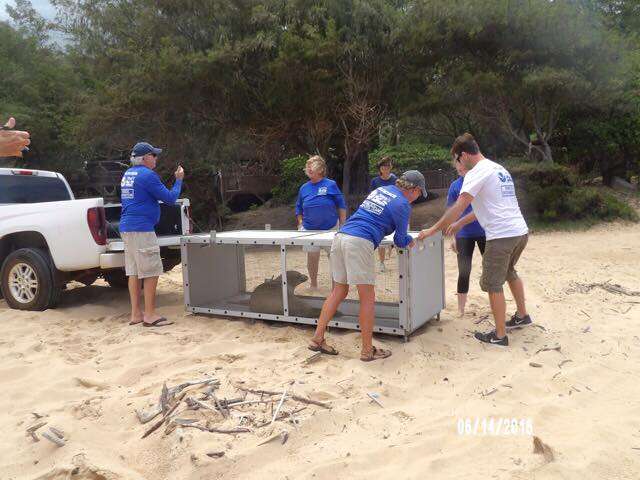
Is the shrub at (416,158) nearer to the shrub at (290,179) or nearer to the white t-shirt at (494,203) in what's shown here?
the shrub at (290,179)

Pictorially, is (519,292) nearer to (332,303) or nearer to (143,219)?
(332,303)

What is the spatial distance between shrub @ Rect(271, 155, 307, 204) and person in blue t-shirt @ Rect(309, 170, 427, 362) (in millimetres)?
17407

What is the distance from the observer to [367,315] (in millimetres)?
4637

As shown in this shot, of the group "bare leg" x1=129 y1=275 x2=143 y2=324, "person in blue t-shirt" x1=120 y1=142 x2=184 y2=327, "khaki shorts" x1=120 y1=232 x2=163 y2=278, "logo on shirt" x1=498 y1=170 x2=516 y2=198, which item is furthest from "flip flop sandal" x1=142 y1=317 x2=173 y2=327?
"logo on shirt" x1=498 y1=170 x2=516 y2=198

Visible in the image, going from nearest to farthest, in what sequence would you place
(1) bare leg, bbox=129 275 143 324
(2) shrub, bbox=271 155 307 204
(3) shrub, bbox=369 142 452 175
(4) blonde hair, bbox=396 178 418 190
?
(4) blonde hair, bbox=396 178 418 190 → (1) bare leg, bbox=129 275 143 324 → (3) shrub, bbox=369 142 452 175 → (2) shrub, bbox=271 155 307 204

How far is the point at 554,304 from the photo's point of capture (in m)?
6.56

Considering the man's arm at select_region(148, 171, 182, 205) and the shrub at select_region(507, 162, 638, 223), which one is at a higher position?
the man's arm at select_region(148, 171, 182, 205)

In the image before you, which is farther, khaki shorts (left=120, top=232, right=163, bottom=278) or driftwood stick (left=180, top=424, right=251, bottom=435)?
khaki shorts (left=120, top=232, right=163, bottom=278)

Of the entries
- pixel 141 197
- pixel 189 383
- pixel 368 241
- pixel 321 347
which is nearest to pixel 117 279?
pixel 141 197

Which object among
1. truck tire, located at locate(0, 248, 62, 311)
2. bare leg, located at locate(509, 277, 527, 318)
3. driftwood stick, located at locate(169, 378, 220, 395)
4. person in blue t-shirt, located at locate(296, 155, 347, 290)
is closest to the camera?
driftwood stick, located at locate(169, 378, 220, 395)

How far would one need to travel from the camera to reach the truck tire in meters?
6.43

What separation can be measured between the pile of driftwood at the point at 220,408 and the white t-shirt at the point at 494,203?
221 centimetres

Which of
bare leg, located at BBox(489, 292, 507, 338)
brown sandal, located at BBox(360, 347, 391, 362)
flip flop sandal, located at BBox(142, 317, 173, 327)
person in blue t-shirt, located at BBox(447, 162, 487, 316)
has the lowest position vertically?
flip flop sandal, located at BBox(142, 317, 173, 327)

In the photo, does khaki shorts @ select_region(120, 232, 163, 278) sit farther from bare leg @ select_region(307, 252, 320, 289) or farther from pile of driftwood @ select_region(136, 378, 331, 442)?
pile of driftwood @ select_region(136, 378, 331, 442)
